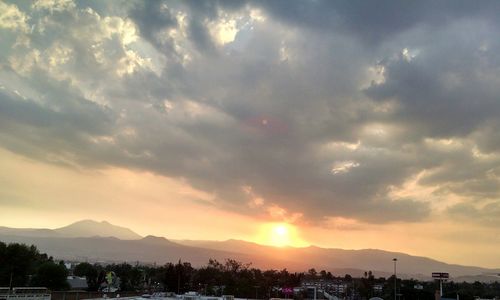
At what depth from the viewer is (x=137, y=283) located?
172875 millimetres

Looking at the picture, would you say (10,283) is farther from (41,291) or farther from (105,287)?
(105,287)

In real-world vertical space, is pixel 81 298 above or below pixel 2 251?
below

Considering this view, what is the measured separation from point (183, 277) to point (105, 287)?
2606 cm

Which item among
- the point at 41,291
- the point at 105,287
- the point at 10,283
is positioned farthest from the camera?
the point at 105,287

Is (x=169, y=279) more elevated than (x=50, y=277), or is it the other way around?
(x=50, y=277)

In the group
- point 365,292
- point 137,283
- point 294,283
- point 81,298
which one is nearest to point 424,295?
point 365,292

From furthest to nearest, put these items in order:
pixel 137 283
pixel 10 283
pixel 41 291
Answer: pixel 137 283
pixel 10 283
pixel 41 291

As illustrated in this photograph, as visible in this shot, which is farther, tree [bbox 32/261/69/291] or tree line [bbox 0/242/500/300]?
tree [bbox 32/261/69/291]

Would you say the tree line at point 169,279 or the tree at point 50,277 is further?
the tree at point 50,277

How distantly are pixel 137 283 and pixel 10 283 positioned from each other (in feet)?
228

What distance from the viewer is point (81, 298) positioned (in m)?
92.6

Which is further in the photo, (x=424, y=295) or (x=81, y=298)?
(x=424, y=295)

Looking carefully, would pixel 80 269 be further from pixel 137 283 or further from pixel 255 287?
pixel 255 287

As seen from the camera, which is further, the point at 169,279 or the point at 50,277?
the point at 169,279
